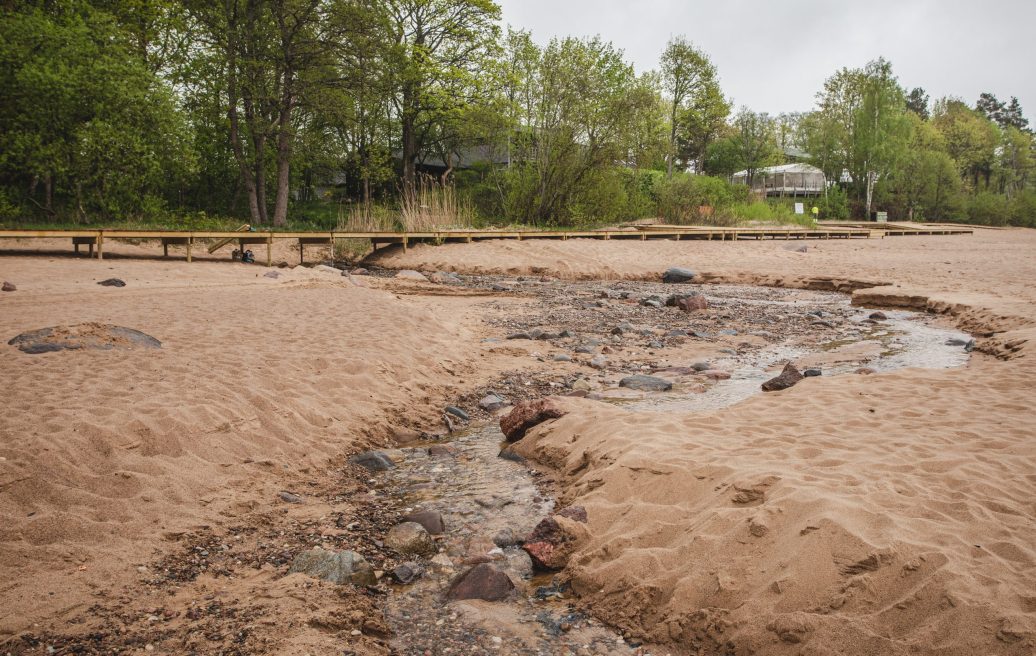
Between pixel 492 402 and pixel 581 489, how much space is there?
2347 mm

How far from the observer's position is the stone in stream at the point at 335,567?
332 centimetres

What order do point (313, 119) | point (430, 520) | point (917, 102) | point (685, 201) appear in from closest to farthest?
1. point (430, 520)
2. point (313, 119)
3. point (685, 201)
4. point (917, 102)

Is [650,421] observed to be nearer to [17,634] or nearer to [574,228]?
[17,634]

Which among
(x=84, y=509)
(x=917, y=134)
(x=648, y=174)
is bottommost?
(x=84, y=509)

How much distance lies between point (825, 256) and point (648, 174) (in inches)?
520

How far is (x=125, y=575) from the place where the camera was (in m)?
3.15

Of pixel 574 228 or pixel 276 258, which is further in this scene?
pixel 574 228

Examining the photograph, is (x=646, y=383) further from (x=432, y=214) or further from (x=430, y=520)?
(x=432, y=214)

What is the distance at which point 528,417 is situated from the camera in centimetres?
538

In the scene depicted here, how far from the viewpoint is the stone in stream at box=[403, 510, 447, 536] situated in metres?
3.89

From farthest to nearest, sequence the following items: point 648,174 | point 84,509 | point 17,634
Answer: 1. point 648,174
2. point 84,509
3. point 17,634

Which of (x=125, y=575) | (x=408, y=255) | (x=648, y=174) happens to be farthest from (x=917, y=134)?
(x=125, y=575)

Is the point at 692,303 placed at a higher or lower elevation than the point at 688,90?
lower

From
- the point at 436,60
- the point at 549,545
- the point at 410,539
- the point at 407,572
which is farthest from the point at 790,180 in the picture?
the point at 407,572
